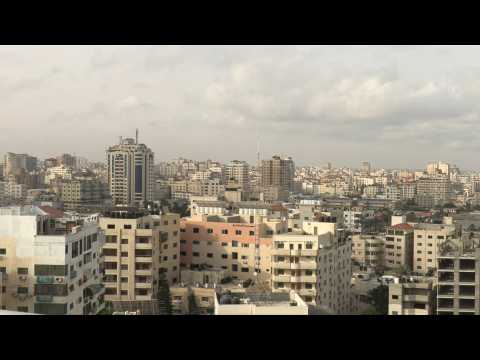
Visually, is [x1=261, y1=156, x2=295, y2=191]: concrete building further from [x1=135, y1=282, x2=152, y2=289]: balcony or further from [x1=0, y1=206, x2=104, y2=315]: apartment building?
[x1=0, y1=206, x2=104, y2=315]: apartment building

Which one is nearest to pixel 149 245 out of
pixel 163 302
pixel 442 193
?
pixel 163 302

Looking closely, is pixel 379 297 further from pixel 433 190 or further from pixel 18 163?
pixel 433 190

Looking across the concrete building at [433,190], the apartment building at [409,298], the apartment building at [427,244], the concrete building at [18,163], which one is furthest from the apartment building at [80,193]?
the apartment building at [409,298]

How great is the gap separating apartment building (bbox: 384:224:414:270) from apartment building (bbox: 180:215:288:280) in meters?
3.28

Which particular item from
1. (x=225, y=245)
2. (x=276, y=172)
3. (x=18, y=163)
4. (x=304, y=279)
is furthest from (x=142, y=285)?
(x=276, y=172)

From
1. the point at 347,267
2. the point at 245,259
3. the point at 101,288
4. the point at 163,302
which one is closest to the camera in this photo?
the point at 101,288

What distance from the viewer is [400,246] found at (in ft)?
35.0

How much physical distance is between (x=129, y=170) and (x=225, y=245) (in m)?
10.5

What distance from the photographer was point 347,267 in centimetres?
724

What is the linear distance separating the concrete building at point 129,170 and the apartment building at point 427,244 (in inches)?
362

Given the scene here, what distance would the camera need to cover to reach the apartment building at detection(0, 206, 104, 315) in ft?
14.0
